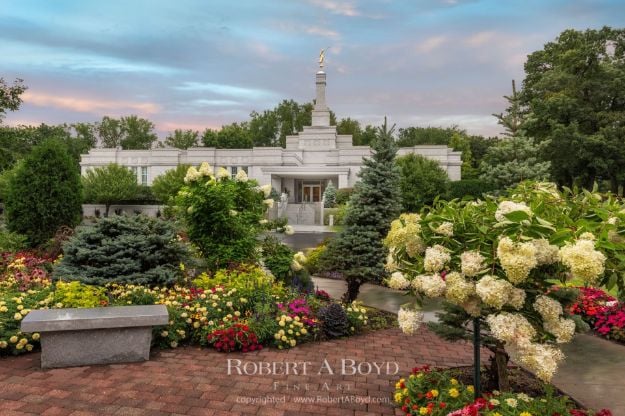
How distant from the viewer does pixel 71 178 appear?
13688 millimetres

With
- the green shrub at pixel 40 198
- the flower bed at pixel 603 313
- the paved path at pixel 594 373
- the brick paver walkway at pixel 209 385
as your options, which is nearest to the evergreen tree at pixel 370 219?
the paved path at pixel 594 373

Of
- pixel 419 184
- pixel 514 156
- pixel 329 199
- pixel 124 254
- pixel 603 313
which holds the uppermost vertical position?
pixel 514 156

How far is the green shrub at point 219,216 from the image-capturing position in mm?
9898

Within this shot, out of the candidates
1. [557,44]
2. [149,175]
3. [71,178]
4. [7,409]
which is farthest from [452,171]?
[7,409]

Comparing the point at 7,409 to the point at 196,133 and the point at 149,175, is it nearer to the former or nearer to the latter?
the point at 149,175

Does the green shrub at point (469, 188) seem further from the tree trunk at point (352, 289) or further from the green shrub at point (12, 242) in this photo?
the green shrub at point (12, 242)

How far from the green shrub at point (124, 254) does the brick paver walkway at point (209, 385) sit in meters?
2.20

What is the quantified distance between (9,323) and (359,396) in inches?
204

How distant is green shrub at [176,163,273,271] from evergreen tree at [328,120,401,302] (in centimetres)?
206

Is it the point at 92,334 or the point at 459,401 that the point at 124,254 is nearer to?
the point at 92,334

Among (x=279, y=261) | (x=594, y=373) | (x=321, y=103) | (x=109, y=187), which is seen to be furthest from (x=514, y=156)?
(x=321, y=103)

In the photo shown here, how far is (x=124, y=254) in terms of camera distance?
8.63m

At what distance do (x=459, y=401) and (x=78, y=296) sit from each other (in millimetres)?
5815

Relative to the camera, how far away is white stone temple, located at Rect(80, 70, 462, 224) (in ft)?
150
